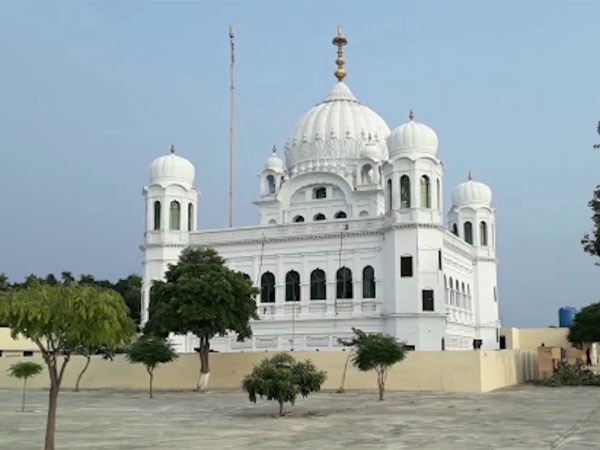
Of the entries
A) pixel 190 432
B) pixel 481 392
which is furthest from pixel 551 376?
pixel 190 432

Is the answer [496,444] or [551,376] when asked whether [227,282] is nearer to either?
[551,376]

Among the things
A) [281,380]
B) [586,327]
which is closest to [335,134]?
[586,327]

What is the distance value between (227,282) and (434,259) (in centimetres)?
1155

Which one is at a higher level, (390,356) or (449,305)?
(449,305)

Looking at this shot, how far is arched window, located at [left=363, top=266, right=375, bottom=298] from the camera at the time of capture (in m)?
40.1

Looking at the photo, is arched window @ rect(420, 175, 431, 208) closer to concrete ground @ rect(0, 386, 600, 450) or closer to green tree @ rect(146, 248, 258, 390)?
green tree @ rect(146, 248, 258, 390)

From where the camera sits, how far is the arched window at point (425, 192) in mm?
40219

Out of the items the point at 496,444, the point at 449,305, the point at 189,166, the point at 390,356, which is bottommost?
the point at 496,444

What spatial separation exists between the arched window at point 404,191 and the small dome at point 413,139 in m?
1.43

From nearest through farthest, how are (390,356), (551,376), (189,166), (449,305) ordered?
(390,356) < (551,376) < (449,305) < (189,166)

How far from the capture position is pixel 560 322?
70125 mm

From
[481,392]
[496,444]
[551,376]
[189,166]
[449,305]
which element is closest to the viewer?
[496,444]

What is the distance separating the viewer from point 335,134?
163 feet

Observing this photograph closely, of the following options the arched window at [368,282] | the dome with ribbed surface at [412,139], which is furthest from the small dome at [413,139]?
the arched window at [368,282]
